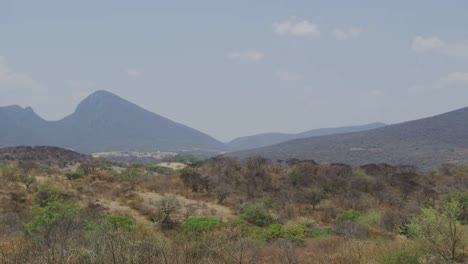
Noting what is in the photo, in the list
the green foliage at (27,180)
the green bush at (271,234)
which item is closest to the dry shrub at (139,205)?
the green foliage at (27,180)

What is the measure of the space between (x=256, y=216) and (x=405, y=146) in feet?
220

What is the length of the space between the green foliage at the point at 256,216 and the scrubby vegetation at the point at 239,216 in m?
0.07

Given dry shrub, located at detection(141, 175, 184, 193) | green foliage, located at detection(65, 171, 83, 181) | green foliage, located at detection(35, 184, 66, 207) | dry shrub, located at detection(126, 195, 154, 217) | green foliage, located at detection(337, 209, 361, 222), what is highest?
green foliage, located at detection(65, 171, 83, 181)

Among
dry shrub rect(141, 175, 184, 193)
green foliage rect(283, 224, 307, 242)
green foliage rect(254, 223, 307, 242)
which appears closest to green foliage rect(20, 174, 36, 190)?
dry shrub rect(141, 175, 184, 193)

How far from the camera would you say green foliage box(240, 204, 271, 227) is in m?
28.0

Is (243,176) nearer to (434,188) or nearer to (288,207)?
(288,207)

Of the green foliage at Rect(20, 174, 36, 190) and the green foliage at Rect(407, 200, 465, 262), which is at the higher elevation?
the green foliage at Rect(20, 174, 36, 190)

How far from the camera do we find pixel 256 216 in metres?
28.3

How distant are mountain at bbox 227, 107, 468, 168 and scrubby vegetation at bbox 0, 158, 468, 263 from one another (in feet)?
98.9

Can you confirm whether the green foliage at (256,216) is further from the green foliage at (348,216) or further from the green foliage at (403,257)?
the green foliage at (403,257)

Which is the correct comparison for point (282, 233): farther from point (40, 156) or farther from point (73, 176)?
point (40, 156)

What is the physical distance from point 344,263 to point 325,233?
37.3 feet

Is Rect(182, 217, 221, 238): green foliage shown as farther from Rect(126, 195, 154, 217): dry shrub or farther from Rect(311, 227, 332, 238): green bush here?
Rect(311, 227, 332, 238): green bush

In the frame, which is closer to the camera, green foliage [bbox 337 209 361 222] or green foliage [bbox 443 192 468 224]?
green foliage [bbox 443 192 468 224]
